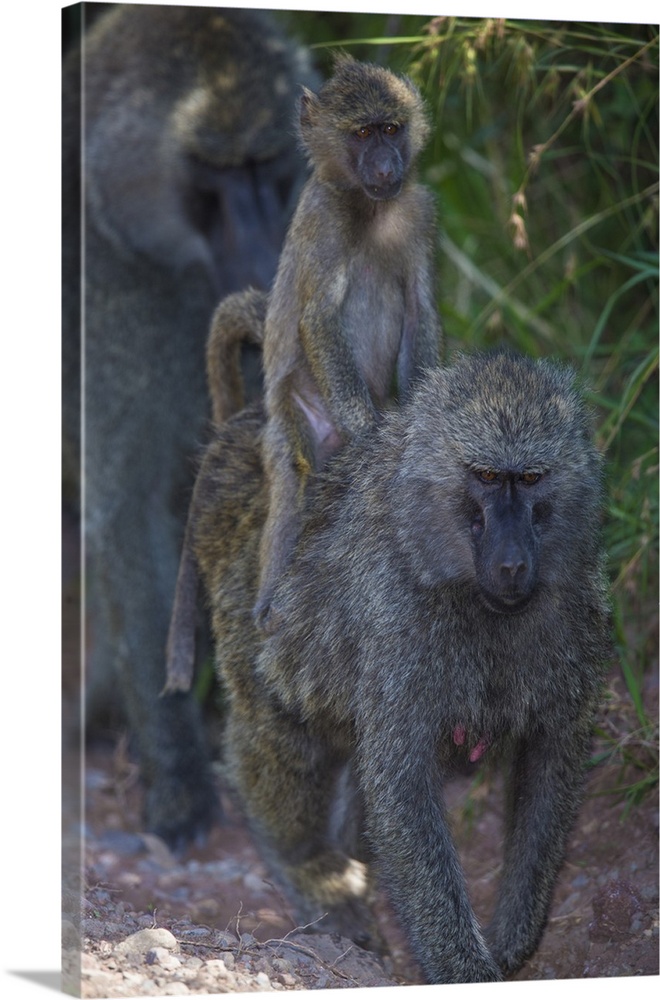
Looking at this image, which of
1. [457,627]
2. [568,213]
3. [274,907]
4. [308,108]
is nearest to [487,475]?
[457,627]

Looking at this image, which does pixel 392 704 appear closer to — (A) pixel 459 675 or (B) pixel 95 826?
(A) pixel 459 675

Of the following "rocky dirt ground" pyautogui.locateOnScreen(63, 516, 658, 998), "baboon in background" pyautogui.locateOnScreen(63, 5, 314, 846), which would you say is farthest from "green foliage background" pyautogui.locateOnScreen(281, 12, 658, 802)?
"baboon in background" pyautogui.locateOnScreen(63, 5, 314, 846)

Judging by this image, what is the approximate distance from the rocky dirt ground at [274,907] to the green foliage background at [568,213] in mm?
150

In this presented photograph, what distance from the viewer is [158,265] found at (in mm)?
4598

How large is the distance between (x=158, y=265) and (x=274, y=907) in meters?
1.87

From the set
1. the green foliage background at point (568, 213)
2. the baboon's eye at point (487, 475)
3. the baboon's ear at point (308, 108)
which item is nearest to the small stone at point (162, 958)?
the baboon's eye at point (487, 475)

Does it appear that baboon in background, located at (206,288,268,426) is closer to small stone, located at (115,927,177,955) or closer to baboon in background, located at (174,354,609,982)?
baboon in background, located at (174,354,609,982)

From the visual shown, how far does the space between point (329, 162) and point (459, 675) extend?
100cm

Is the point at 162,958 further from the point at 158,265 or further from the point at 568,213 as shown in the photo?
the point at 568,213

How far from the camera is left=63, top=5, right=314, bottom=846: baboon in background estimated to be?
172 inches

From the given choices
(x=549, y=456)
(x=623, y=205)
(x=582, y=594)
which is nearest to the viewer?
(x=549, y=456)

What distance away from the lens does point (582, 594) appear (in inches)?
115

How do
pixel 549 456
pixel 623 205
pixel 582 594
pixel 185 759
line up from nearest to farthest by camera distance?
pixel 549 456 < pixel 582 594 < pixel 623 205 < pixel 185 759
